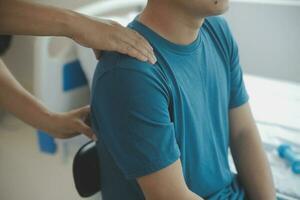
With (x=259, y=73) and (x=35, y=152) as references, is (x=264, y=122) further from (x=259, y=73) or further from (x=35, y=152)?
(x=35, y=152)

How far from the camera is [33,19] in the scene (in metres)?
0.86

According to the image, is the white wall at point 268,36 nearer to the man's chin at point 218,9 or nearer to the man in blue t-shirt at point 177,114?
the man in blue t-shirt at point 177,114

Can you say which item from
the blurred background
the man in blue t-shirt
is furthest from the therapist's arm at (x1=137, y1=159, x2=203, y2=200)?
the blurred background

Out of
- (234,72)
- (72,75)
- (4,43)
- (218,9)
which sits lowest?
(4,43)

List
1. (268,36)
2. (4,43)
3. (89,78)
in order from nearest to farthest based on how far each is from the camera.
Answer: (89,78), (268,36), (4,43)

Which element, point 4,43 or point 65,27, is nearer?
point 65,27

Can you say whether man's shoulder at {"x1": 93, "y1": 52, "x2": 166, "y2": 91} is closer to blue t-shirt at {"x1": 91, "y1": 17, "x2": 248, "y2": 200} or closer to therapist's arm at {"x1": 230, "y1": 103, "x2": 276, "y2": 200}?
→ blue t-shirt at {"x1": 91, "y1": 17, "x2": 248, "y2": 200}

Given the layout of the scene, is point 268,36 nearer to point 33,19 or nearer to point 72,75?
point 72,75

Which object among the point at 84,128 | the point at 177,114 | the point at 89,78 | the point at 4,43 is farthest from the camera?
the point at 4,43

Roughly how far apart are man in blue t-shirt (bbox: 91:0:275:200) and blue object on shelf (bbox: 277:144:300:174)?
95 millimetres

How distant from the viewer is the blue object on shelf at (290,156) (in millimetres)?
1212

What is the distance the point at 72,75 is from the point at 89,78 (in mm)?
81

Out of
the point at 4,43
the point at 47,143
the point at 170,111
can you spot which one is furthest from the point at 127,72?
the point at 4,43

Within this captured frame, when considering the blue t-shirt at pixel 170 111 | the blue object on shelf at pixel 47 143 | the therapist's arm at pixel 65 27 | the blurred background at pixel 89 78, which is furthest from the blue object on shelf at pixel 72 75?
the therapist's arm at pixel 65 27
